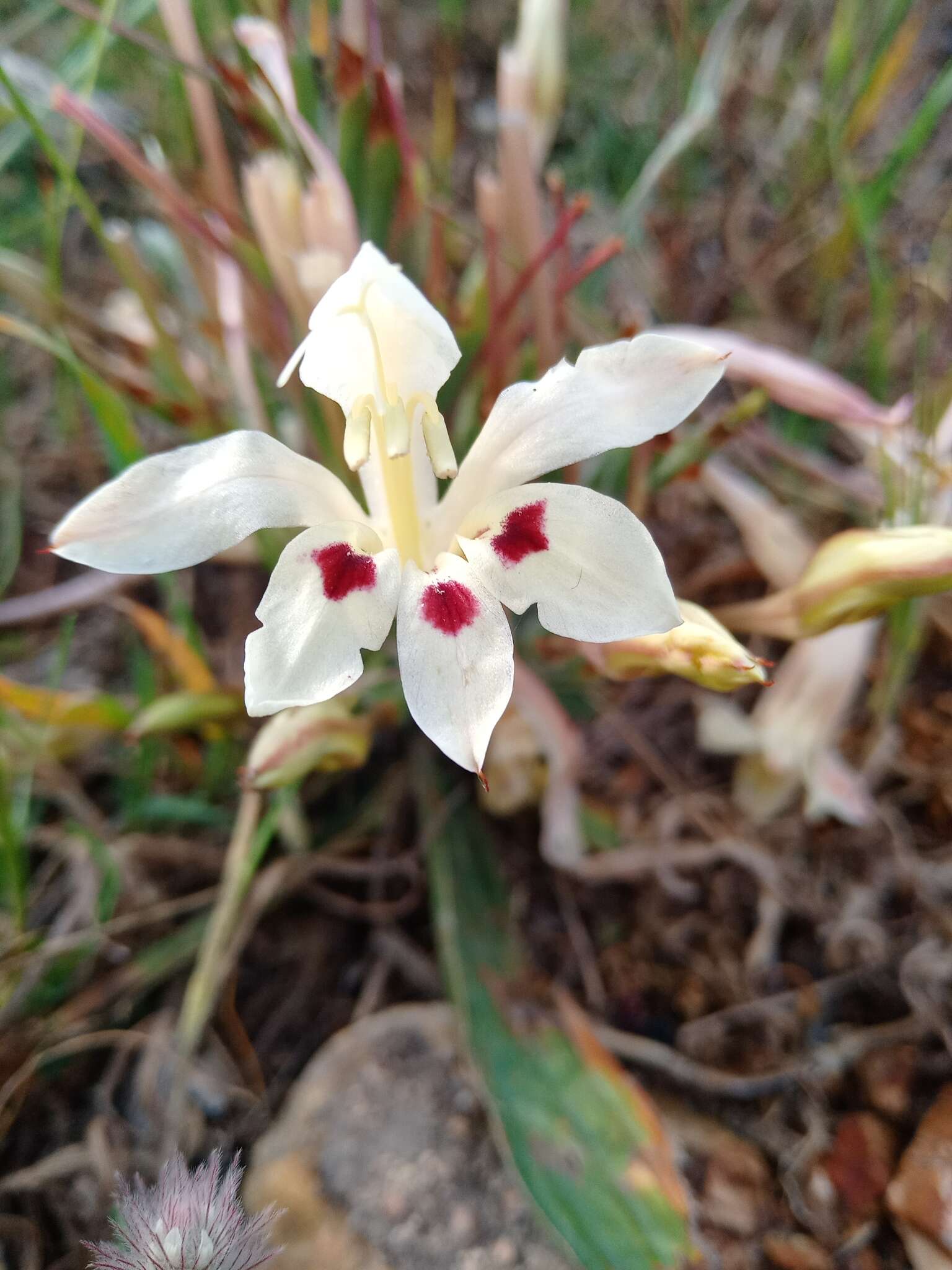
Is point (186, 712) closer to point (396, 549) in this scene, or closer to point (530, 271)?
point (396, 549)

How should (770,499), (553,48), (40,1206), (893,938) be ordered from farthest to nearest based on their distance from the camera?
(770,499) → (553,48) → (893,938) → (40,1206)

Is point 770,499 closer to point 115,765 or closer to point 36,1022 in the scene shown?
point 115,765

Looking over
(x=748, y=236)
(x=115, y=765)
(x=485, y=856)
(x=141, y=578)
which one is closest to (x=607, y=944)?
(x=485, y=856)

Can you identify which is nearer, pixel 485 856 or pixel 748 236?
pixel 485 856

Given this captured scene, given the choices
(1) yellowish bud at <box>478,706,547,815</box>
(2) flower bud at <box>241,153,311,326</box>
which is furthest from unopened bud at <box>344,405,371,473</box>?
(1) yellowish bud at <box>478,706,547,815</box>

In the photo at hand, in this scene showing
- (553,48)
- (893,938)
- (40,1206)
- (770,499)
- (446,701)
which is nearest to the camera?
(446,701)

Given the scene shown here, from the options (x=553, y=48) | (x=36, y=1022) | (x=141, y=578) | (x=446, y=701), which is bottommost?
(x=36, y=1022)

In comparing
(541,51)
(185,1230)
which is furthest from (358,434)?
(541,51)

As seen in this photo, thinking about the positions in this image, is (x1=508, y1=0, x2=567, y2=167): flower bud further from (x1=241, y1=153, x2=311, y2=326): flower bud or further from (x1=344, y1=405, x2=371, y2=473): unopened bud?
(x1=344, y1=405, x2=371, y2=473): unopened bud
